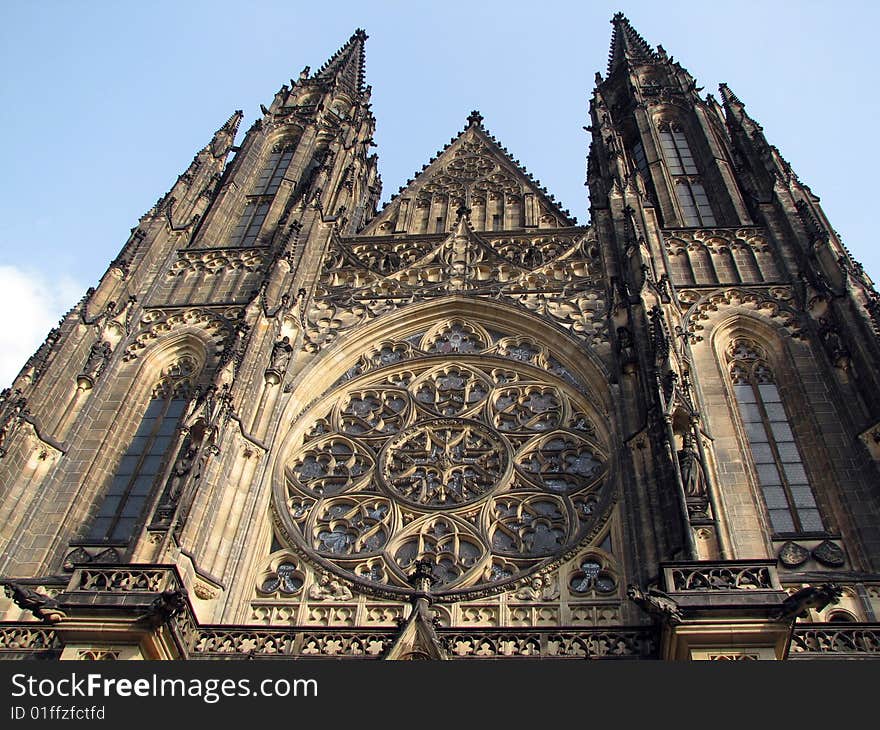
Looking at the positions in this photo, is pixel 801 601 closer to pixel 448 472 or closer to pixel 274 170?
pixel 448 472

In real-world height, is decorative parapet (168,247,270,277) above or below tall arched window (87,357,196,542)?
above

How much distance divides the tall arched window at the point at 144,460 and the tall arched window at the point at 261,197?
4.84 meters

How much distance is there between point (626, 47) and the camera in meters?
29.3

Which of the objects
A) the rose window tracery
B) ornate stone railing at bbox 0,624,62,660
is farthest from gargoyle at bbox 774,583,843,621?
ornate stone railing at bbox 0,624,62,660

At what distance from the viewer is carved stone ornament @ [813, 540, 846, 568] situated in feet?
39.7

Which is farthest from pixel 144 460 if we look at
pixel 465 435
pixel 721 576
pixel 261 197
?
pixel 261 197

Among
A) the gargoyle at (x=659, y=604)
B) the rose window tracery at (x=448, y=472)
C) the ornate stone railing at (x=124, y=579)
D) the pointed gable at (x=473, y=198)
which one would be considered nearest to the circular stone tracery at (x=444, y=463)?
the rose window tracery at (x=448, y=472)

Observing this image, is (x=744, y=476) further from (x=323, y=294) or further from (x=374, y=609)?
(x=323, y=294)

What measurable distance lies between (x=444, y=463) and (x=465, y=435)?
72 centimetres

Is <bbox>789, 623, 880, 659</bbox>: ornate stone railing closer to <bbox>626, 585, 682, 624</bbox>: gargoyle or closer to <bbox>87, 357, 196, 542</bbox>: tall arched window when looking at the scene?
<bbox>626, 585, 682, 624</bbox>: gargoyle

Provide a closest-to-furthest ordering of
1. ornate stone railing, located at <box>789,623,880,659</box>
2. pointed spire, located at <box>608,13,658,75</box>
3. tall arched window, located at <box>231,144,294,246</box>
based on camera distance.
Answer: ornate stone railing, located at <box>789,623,880,659</box> < tall arched window, located at <box>231,144,294,246</box> < pointed spire, located at <box>608,13,658,75</box>

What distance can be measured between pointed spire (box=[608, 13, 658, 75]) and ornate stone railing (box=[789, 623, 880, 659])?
69.0ft

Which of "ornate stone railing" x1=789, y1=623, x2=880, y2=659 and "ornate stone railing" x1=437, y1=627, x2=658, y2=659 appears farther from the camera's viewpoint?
"ornate stone railing" x1=437, y1=627, x2=658, y2=659

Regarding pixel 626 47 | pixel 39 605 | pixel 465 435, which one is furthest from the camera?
pixel 626 47
